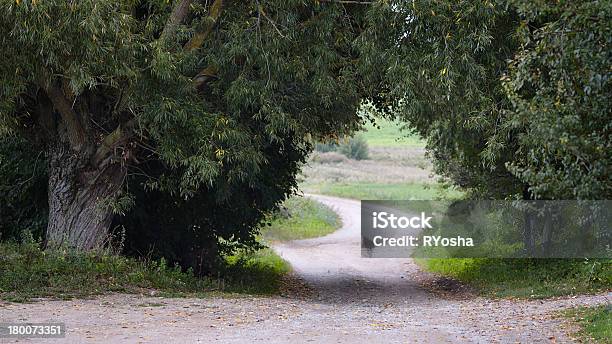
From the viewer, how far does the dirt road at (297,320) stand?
10312 millimetres

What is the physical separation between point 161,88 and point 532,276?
10.3 meters

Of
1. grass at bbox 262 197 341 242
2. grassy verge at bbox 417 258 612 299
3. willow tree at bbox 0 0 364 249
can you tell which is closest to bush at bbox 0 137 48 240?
willow tree at bbox 0 0 364 249

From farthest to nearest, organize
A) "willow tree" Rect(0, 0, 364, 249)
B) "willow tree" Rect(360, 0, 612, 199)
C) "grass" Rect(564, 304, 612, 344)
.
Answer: "willow tree" Rect(0, 0, 364, 249), "grass" Rect(564, 304, 612, 344), "willow tree" Rect(360, 0, 612, 199)

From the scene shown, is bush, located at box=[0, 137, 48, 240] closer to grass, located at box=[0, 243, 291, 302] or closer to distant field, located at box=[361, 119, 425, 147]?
grass, located at box=[0, 243, 291, 302]

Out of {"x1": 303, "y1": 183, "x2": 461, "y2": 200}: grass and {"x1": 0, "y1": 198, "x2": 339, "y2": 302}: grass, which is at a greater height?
{"x1": 303, "y1": 183, "x2": 461, "y2": 200}: grass

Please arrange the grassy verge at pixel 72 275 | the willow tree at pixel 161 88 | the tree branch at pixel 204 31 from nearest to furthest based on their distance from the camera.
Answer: the willow tree at pixel 161 88 → the grassy verge at pixel 72 275 → the tree branch at pixel 204 31

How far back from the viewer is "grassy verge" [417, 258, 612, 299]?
1633 cm

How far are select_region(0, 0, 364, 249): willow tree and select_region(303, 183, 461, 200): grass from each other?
3599cm

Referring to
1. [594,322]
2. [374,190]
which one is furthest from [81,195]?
[374,190]

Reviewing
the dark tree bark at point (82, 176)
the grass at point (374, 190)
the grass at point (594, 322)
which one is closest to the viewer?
the grass at point (594, 322)

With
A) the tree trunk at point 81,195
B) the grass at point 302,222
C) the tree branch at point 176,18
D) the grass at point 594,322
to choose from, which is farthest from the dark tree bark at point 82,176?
the grass at point 302,222

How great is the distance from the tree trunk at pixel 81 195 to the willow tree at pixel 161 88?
2cm

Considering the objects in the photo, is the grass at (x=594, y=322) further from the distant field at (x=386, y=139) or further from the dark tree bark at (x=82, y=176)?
the distant field at (x=386, y=139)

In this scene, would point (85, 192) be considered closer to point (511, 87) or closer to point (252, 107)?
point (252, 107)
